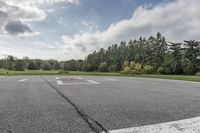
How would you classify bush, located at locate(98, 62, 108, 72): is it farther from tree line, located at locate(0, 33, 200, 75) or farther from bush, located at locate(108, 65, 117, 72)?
bush, located at locate(108, 65, 117, 72)

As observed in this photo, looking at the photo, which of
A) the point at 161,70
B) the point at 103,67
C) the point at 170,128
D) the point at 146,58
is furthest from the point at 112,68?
the point at 170,128

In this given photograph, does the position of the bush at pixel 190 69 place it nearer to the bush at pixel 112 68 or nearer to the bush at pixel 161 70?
the bush at pixel 161 70

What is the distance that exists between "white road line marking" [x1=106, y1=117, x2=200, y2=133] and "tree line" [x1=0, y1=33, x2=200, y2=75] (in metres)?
37.3

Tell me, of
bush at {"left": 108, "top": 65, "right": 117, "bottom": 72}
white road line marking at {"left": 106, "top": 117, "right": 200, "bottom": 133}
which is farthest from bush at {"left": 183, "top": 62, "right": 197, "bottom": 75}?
white road line marking at {"left": 106, "top": 117, "right": 200, "bottom": 133}

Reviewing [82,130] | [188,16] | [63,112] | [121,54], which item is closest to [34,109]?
[63,112]

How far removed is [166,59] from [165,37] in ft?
33.2

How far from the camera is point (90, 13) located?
17734 millimetres

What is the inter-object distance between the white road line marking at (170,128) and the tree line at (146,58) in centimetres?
3726

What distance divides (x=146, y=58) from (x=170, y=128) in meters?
57.0

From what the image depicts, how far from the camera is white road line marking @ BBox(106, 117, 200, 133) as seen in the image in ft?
8.75

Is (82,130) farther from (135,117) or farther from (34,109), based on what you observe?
(34,109)

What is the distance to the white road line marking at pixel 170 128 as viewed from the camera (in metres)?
2.67

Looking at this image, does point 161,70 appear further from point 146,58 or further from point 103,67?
point 103,67

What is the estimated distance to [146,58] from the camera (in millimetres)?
57938
